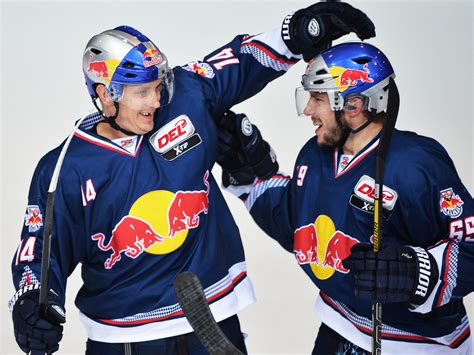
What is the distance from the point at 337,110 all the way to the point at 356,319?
1.94ft

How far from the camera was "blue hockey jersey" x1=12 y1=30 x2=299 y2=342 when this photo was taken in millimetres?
2908

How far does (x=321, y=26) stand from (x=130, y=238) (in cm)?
81

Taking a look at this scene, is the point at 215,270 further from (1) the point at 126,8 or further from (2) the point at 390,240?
(1) the point at 126,8

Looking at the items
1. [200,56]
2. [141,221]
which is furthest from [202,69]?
[200,56]

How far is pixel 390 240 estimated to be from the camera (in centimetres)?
294

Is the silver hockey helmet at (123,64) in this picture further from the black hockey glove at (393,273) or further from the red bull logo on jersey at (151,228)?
the black hockey glove at (393,273)

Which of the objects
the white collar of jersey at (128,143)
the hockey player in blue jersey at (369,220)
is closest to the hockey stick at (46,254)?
the white collar of jersey at (128,143)

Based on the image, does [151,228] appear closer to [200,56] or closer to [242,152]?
[242,152]

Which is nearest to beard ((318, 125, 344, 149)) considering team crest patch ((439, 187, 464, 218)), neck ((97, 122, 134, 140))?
team crest patch ((439, 187, 464, 218))

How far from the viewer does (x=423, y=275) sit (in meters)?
2.77

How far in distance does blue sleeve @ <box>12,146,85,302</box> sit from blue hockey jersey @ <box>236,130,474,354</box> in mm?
657

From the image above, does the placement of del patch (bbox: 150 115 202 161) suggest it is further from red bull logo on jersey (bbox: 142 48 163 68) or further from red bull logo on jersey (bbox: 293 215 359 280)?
red bull logo on jersey (bbox: 293 215 359 280)

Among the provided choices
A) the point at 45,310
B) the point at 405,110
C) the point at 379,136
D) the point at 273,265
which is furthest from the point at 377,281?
the point at 405,110

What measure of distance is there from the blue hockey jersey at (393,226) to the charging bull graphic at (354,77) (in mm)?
168
